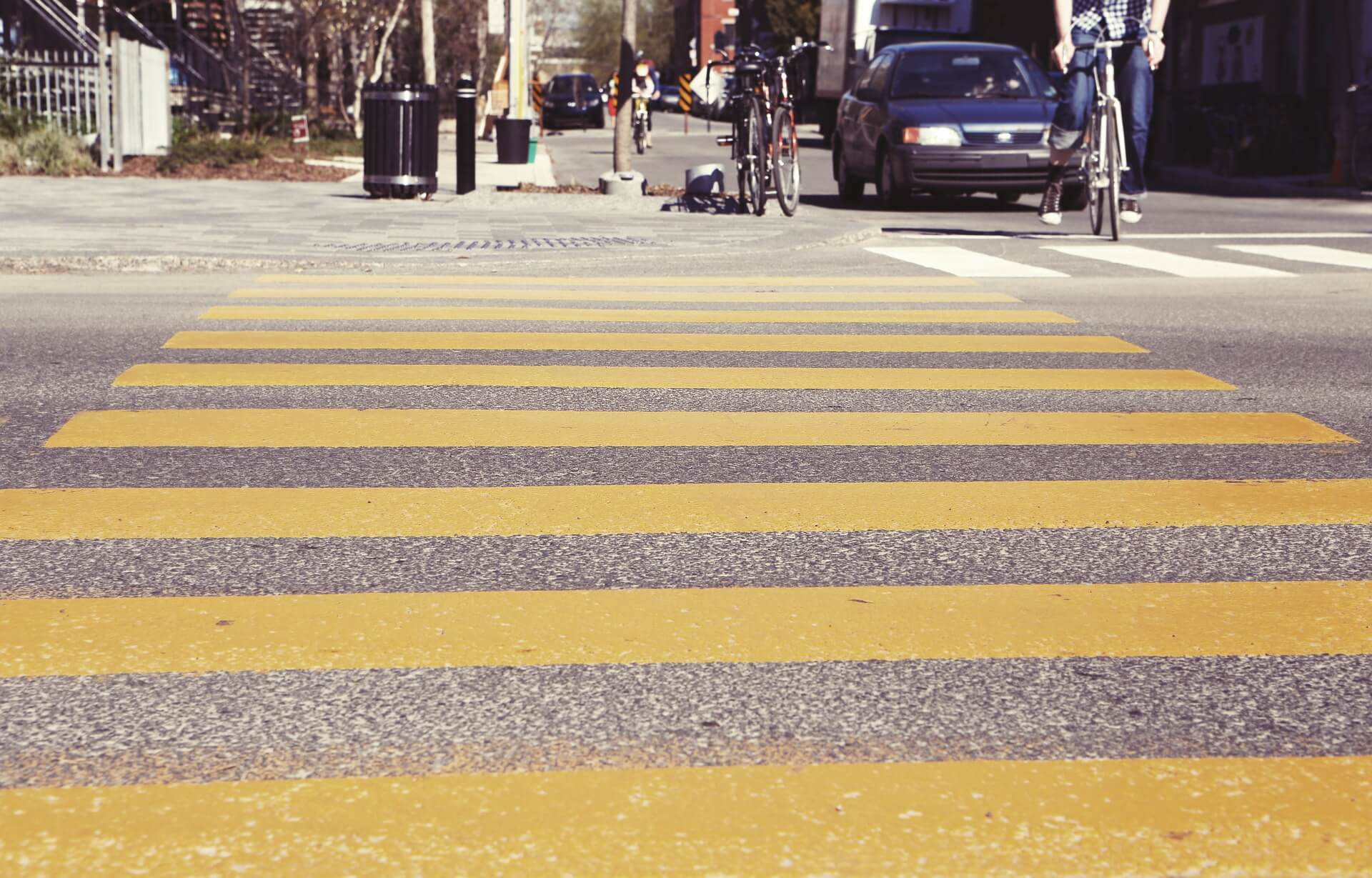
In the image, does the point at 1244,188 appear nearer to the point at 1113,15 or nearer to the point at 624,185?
the point at 624,185

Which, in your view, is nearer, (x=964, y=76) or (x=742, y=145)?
(x=742, y=145)

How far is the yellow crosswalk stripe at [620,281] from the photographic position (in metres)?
10.0

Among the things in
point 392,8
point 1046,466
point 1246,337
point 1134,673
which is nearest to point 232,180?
point 1246,337

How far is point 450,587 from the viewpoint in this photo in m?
3.90

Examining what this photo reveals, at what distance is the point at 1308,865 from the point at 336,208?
14054 mm

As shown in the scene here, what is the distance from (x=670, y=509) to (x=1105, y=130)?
8.56 meters

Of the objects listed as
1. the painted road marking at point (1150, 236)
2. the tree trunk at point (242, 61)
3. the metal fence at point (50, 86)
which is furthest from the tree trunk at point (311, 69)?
the painted road marking at point (1150, 236)

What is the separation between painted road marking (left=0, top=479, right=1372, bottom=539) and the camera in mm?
4414

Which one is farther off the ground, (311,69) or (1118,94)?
(311,69)

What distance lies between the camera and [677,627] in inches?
142

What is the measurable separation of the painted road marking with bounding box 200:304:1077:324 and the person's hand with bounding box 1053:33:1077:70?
3852 millimetres

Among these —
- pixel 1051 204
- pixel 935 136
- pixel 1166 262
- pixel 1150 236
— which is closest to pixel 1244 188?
pixel 935 136

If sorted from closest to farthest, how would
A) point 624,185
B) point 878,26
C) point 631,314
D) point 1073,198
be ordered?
point 631,314 < point 624,185 < point 1073,198 < point 878,26

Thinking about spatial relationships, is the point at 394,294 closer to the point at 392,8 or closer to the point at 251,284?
the point at 251,284
